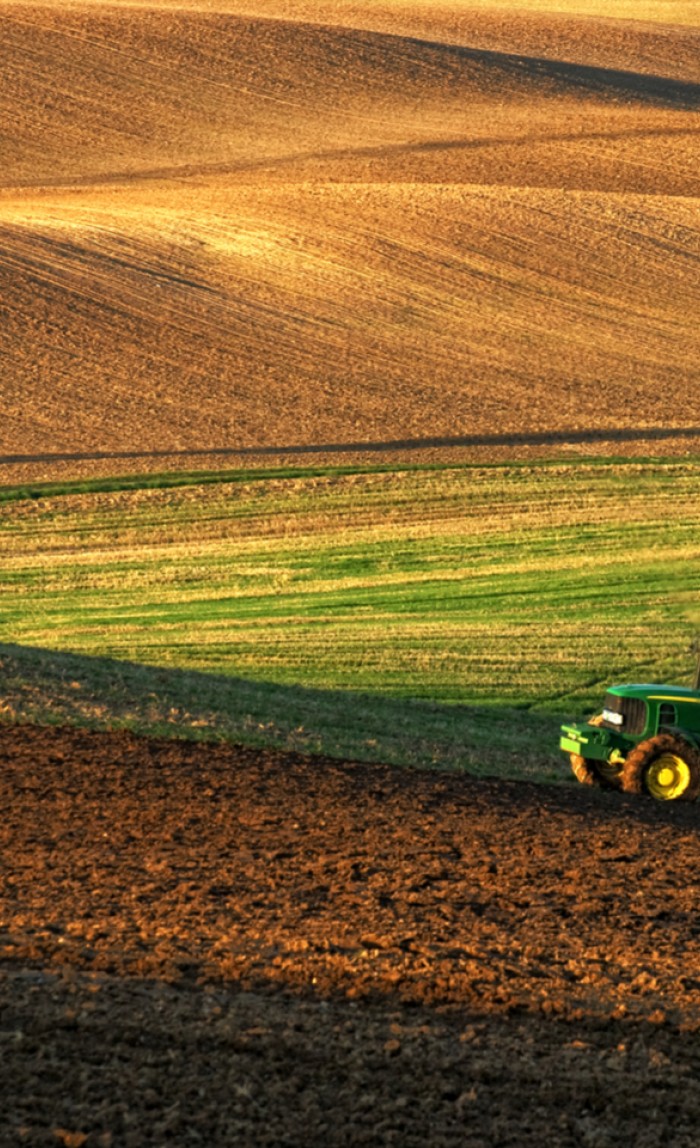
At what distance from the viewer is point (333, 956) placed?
1041 cm

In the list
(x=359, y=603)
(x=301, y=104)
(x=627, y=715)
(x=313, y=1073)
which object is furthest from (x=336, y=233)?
(x=313, y=1073)

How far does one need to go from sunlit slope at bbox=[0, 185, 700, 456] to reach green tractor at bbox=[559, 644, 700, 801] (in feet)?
77.2

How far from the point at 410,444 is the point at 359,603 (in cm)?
1194

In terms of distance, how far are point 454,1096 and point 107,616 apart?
19138 millimetres

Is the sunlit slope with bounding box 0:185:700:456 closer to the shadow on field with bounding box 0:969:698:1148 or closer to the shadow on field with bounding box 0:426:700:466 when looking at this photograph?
the shadow on field with bounding box 0:426:700:466

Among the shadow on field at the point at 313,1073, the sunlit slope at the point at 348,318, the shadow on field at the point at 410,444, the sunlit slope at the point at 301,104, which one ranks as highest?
the sunlit slope at the point at 301,104

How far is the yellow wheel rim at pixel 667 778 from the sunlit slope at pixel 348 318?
942 inches

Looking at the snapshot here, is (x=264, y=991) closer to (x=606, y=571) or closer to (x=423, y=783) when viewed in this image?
(x=423, y=783)

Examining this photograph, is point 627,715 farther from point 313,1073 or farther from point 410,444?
point 410,444

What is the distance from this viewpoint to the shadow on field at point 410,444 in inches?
1483

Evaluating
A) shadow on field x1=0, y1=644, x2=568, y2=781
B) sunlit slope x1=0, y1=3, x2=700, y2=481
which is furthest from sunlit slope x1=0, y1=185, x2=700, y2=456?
shadow on field x1=0, y1=644, x2=568, y2=781

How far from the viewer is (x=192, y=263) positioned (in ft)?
171

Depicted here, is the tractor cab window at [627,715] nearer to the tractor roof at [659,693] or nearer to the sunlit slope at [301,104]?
the tractor roof at [659,693]

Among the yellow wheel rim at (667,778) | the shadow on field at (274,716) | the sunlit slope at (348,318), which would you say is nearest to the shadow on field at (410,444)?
the sunlit slope at (348,318)
